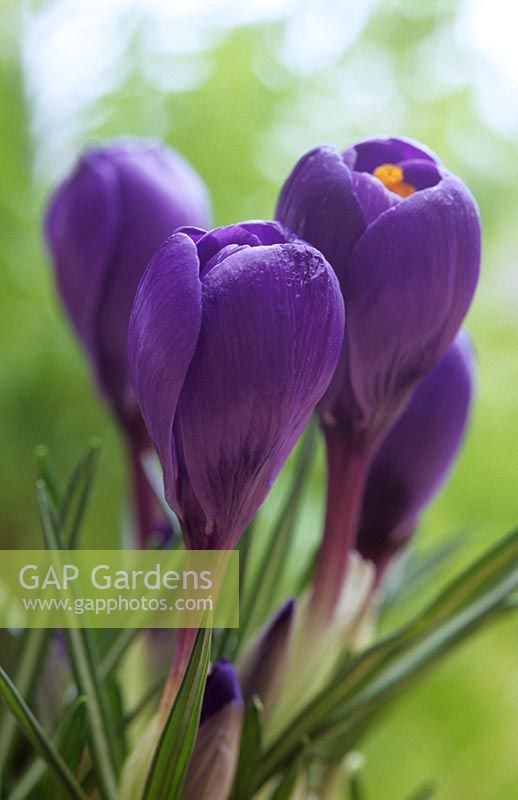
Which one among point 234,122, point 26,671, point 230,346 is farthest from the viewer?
point 234,122

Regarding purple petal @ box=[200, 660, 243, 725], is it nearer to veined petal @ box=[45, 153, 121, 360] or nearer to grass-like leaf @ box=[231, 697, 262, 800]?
grass-like leaf @ box=[231, 697, 262, 800]

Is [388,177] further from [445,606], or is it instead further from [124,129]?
[124,129]

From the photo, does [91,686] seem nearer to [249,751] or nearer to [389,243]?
[249,751]

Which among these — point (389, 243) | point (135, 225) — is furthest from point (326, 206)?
point (135, 225)

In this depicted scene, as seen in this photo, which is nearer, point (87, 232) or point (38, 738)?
point (38, 738)

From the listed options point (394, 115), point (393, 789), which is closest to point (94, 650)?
point (393, 789)

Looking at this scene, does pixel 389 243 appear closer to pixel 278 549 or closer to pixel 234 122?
pixel 278 549

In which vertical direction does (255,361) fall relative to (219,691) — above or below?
above

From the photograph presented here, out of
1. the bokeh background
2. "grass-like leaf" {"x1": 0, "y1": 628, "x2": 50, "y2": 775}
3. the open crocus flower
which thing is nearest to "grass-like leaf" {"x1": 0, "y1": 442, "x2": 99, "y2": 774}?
"grass-like leaf" {"x1": 0, "y1": 628, "x2": 50, "y2": 775}

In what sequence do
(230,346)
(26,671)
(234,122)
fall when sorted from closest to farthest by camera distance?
(230,346), (26,671), (234,122)
